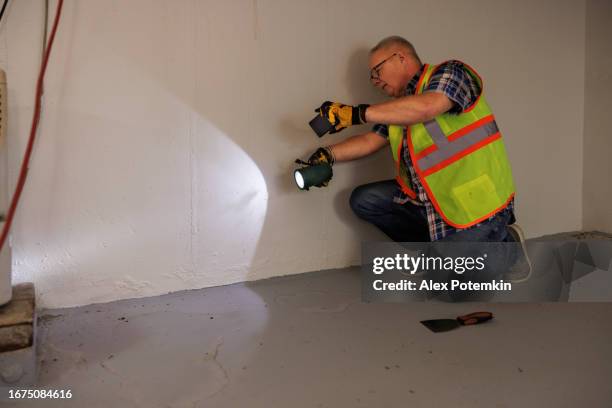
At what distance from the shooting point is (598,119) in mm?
2967

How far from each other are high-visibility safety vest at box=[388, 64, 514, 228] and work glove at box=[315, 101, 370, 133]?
0.22 m

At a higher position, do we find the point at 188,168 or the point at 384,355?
the point at 188,168

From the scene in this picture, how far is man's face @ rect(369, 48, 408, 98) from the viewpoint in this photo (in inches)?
82.7

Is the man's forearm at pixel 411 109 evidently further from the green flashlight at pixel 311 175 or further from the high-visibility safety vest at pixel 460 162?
the green flashlight at pixel 311 175

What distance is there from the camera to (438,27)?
2566 millimetres

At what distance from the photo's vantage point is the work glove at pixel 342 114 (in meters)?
1.98

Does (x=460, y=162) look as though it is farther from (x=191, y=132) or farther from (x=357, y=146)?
(x=191, y=132)

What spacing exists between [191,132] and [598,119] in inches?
88.2

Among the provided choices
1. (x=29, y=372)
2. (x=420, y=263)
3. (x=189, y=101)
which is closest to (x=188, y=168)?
(x=189, y=101)

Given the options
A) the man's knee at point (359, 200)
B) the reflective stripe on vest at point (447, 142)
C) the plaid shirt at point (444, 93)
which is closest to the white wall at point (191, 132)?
the man's knee at point (359, 200)

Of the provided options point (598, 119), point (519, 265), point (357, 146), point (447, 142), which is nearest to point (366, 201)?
point (357, 146)

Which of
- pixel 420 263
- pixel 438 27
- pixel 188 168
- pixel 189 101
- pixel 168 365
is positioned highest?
pixel 438 27

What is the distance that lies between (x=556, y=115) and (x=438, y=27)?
0.91 metres

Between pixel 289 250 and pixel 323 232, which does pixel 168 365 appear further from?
pixel 323 232
